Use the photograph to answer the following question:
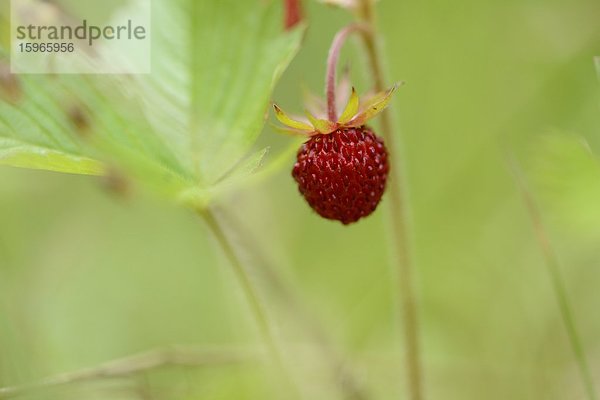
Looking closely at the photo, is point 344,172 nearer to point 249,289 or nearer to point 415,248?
point 249,289

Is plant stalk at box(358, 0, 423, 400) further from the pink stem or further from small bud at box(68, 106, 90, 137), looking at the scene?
small bud at box(68, 106, 90, 137)

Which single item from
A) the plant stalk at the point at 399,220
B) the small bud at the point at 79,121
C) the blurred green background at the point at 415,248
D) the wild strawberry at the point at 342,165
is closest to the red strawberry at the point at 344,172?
the wild strawberry at the point at 342,165

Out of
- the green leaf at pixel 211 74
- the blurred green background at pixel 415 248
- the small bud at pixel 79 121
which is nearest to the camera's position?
the small bud at pixel 79 121

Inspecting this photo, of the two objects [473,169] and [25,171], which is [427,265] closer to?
[473,169]

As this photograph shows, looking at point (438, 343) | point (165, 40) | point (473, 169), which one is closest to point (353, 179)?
point (165, 40)

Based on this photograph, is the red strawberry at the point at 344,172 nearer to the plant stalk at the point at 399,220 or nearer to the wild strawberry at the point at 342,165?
the wild strawberry at the point at 342,165

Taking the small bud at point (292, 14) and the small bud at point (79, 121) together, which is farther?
the small bud at point (292, 14)

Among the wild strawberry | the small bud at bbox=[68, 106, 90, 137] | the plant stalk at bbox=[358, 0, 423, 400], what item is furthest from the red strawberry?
the small bud at bbox=[68, 106, 90, 137]
